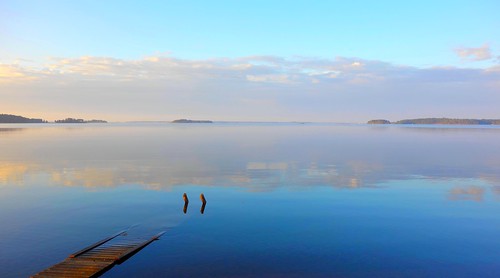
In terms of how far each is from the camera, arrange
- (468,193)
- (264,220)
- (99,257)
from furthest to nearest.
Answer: (468,193)
(264,220)
(99,257)

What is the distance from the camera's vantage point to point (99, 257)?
1441cm

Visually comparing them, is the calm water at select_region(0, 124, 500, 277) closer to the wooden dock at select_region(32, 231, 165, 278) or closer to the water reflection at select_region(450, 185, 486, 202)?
the water reflection at select_region(450, 185, 486, 202)

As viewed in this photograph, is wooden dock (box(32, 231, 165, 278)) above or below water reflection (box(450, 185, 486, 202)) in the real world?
below

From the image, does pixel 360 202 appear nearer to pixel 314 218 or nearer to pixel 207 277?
pixel 314 218

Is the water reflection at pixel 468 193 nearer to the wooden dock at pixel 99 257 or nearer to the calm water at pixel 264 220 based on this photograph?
the calm water at pixel 264 220

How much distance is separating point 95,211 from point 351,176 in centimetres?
2222

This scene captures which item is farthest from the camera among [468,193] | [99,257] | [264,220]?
[468,193]

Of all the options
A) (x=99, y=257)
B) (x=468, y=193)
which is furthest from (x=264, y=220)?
(x=468, y=193)

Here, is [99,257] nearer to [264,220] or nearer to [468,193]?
[264,220]

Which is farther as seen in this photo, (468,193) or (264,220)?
(468,193)

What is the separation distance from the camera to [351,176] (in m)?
34.6

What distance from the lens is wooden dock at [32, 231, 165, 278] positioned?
1298 cm

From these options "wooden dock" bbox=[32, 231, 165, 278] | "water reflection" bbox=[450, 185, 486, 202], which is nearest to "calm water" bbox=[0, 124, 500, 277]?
"water reflection" bbox=[450, 185, 486, 202]

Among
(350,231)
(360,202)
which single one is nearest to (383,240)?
(350,231)
